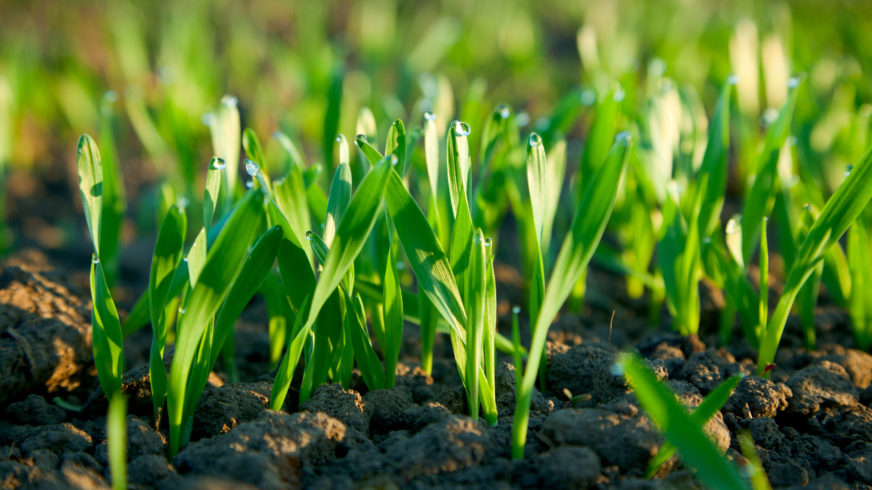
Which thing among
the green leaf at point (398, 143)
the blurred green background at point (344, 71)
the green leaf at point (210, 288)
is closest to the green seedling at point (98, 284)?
the green leaf at point (210, 288)

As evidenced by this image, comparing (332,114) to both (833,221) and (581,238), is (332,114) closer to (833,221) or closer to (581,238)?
(581,238)

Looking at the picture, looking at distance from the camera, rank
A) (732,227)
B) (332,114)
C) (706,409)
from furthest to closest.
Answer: (332,114)
(732,227)
(706,409)

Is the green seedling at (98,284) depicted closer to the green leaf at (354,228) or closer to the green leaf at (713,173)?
the green leaf at (354,228)

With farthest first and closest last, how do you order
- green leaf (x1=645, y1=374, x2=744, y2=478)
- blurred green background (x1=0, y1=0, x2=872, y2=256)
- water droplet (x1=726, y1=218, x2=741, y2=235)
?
blurred green background (x1=0, y1=0, x2=872, y2=256)
water droplet (x1=726, y1=218, x2=741, y2=235)
green leaf (x1=645, y1=374, x2=744, y2=478)

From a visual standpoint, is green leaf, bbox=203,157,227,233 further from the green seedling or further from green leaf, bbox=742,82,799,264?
green leaf, bbox=742,82,799,264

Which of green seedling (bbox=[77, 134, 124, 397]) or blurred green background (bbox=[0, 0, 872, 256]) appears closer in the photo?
green seedling (bbox=[77, 134, 124, 397])

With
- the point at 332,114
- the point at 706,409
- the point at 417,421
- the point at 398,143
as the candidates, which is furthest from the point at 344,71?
the point at 706,409

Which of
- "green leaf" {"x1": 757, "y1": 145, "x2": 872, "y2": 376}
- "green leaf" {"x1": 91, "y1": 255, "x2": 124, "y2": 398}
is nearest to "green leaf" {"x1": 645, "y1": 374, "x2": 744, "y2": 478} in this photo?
"green leaf" {"x1": 757, "y1": 145, "x2": 872, "y2": 376}
